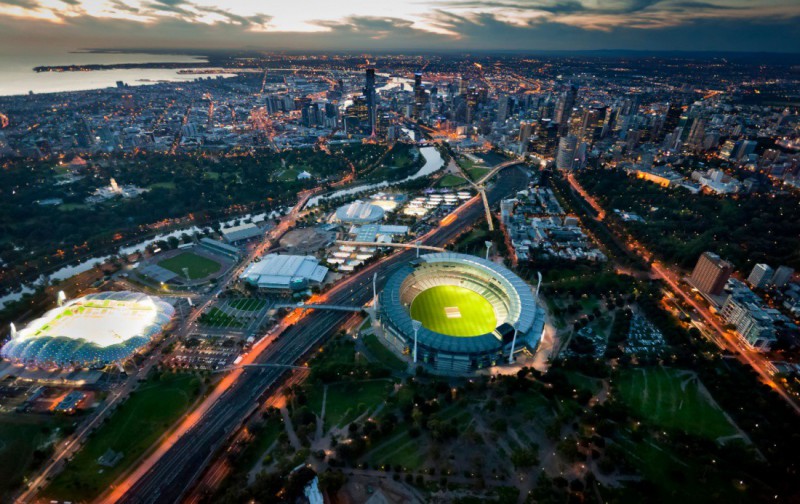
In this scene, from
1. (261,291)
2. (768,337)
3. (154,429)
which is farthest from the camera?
(261,291)

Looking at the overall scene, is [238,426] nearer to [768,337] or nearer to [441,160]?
[768,337]

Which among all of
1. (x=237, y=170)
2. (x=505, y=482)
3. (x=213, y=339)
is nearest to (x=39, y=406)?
(x=213, y=339)

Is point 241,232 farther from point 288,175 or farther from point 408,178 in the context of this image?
point 408,178

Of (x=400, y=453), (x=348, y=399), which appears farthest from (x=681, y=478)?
(x=348, y=399)

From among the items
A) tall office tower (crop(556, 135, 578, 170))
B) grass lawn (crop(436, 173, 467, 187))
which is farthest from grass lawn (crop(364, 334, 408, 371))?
tall office tower (crop(556, 135, 578, 170))

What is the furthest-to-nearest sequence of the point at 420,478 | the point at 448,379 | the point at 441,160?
the point at 441,160, the point at 448,379, the point at 420,478

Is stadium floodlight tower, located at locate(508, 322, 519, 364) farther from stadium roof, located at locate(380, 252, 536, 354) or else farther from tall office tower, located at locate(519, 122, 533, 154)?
tall office tower, located at locate(519, 122, 533, 154)

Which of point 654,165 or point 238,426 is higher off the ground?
point 654,165
